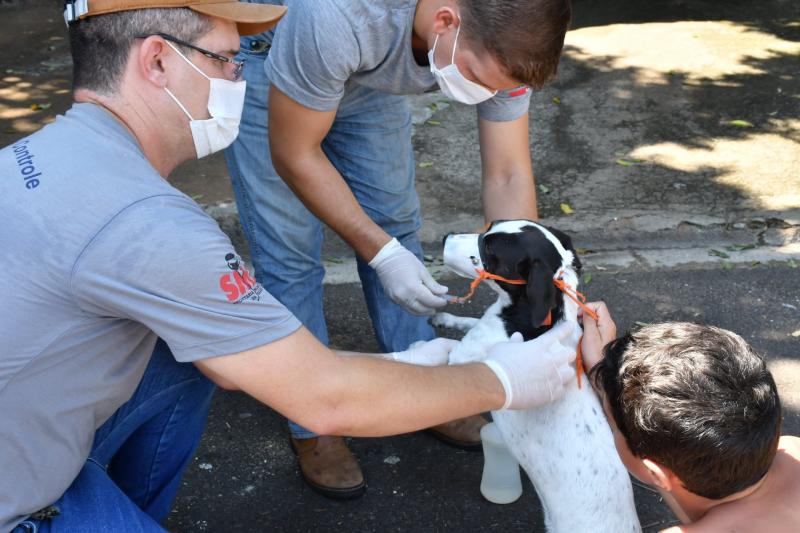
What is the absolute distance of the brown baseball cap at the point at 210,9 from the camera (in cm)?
194

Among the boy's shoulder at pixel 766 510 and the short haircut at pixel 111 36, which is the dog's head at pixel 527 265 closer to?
the boy's shoulder at pixel 766 510

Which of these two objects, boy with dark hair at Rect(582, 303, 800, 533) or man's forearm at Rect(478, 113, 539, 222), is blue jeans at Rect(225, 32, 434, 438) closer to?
man's forearm at Rect(478, 113, 539, 222)

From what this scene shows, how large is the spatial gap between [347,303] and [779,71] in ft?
14.3

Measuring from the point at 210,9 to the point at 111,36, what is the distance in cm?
25

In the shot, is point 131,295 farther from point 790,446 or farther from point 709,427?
point 790,446

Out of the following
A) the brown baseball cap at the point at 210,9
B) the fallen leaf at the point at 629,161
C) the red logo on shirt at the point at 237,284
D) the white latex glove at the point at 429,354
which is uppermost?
the brown baseball cap at the point at 210,9

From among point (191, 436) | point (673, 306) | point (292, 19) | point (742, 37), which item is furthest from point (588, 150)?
point (191, 436)

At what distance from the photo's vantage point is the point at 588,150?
5.43 metres

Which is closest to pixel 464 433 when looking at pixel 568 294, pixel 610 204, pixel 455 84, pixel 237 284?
pixel 568 294

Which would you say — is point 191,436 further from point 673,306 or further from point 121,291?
point 673,306

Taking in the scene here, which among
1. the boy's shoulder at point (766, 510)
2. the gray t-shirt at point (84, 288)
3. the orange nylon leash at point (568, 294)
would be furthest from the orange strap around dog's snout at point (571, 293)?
the gray t-shirt at point (84, 288)

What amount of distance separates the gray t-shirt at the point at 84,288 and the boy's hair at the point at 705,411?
850 mm

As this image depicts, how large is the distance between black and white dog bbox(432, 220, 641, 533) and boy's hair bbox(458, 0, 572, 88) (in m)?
0.55

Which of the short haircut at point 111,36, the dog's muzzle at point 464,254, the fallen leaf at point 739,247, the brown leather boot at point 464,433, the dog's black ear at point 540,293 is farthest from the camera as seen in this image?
the fallen leaf at point 739,247
